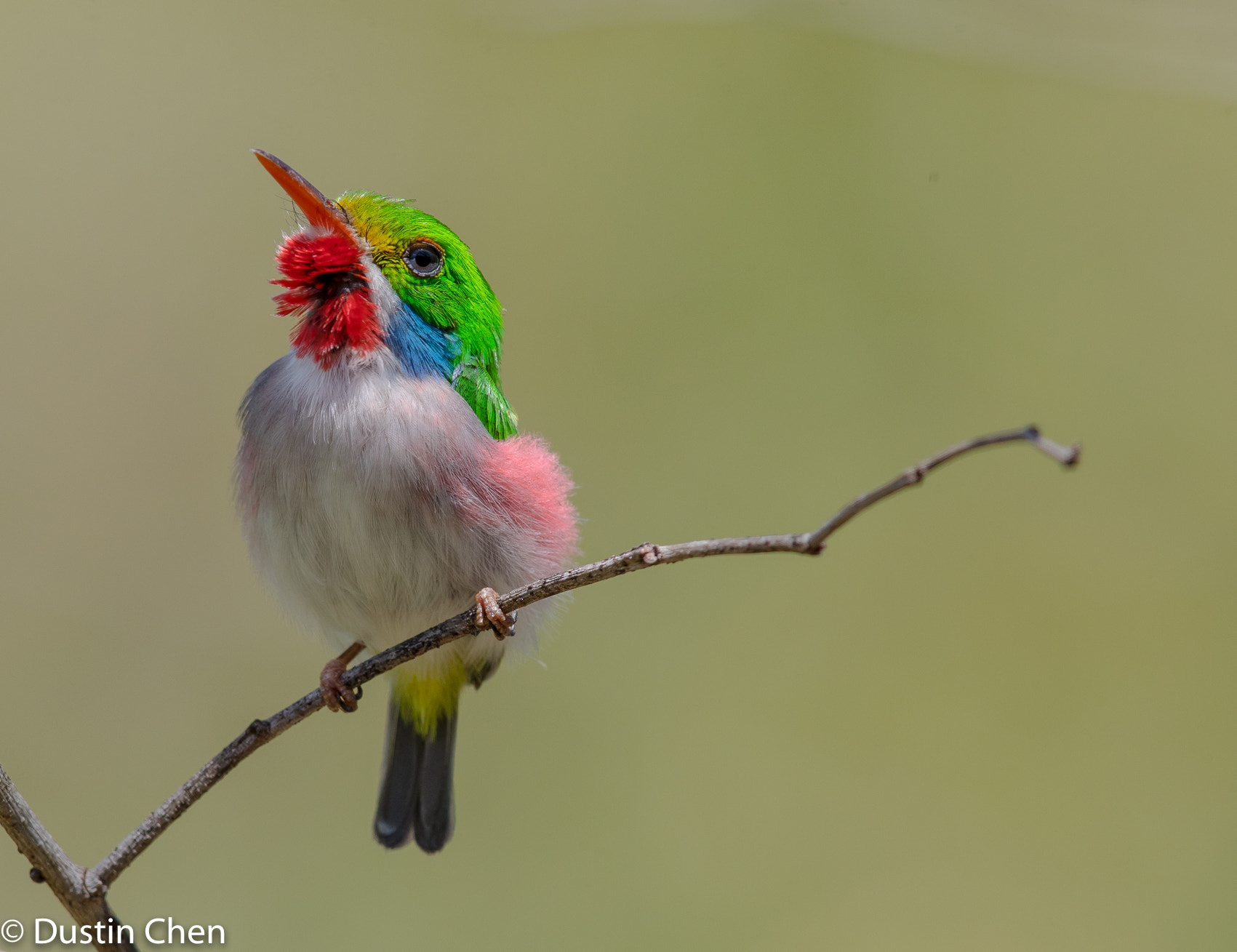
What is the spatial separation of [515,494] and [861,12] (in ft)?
12.9

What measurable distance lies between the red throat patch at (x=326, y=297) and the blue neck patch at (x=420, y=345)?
4cm

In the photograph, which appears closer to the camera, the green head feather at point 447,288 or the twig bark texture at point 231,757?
the twig bark texture at point 231,757

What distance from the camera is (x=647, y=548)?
1604 millimetres

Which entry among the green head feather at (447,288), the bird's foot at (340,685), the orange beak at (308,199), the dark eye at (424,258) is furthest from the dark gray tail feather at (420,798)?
the orange beak at (308,199)

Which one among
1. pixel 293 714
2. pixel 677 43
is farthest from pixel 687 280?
pixel 293 714

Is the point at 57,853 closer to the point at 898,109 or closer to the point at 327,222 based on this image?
the point at 327,222

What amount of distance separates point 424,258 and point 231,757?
41.6 inches

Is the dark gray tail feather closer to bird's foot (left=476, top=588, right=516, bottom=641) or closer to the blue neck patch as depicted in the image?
bird's foot (left=476, top=588, right=516, bottom=641)

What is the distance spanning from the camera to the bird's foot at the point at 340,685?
238 centimetres

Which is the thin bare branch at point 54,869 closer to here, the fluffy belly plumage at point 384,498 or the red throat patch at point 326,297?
the fluffy belly plumage at point 384,498

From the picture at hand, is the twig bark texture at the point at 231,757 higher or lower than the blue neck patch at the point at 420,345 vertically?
lower

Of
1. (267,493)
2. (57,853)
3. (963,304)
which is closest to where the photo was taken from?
(57,853)

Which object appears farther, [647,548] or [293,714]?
[293,714]

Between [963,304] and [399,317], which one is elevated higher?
[963,304]
